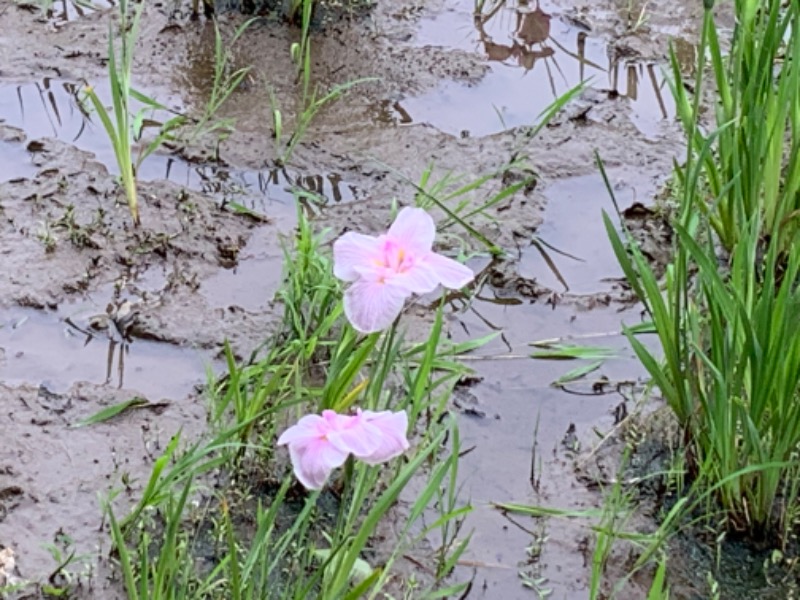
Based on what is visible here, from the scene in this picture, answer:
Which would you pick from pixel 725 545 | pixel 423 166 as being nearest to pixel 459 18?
pixel 423 166

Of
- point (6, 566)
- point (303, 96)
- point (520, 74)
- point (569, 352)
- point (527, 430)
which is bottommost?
point (6, 566)

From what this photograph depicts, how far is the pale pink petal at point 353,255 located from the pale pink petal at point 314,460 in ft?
0.64

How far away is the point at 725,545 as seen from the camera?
1976 millimetres

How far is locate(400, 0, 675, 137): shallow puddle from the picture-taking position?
3396mm

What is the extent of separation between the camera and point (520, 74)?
3.63 meters

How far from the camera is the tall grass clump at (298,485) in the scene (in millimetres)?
1733

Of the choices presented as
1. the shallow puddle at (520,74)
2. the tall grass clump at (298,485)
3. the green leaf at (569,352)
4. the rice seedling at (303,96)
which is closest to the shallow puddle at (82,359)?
the tall grass clump at (298,485)

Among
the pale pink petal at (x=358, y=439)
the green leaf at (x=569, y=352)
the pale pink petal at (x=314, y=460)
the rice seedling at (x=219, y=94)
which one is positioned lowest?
the green leaf at (x=569, y=352)

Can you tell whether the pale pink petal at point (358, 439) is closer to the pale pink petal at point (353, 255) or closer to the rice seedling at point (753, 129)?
the pale pink petal at point (353, 255)

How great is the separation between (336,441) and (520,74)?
2.67 metres

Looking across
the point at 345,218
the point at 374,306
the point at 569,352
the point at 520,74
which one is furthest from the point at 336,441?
the point at 520,74

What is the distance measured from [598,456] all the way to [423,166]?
3.98 feet

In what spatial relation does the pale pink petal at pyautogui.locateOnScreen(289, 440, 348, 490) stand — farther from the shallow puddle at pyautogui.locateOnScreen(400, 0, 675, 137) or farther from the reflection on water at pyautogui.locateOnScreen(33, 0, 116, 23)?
the reflection on water at pyautogui.locateOnScreen(33, 0, 116, 23)

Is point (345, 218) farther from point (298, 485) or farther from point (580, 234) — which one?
point (298, 485)
